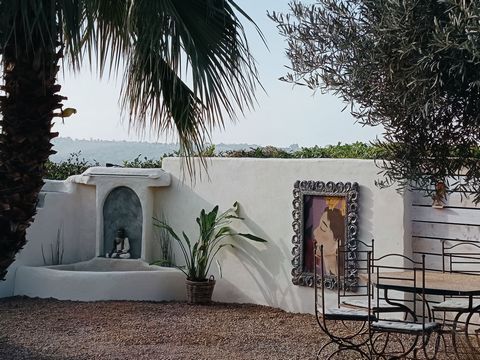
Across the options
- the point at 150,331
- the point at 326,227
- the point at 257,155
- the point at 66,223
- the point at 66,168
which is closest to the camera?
the point at 150,331

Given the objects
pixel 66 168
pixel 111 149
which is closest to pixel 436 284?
pixel 66 168

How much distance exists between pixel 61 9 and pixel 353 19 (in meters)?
2.22

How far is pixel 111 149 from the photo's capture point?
45.9ft

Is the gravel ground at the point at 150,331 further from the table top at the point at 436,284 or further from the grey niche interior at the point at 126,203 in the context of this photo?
the grey niche interior at the point at 126,203

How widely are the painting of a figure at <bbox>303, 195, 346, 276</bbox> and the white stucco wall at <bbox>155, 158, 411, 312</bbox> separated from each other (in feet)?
0.84

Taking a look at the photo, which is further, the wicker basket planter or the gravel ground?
the wicker basket planter

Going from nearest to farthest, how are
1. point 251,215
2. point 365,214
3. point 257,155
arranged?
point 365,214 → point 251,215 → point 257,155

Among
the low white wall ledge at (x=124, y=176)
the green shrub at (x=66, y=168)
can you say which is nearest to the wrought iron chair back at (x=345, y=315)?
the low white wall ledge at (x=124, y=176)

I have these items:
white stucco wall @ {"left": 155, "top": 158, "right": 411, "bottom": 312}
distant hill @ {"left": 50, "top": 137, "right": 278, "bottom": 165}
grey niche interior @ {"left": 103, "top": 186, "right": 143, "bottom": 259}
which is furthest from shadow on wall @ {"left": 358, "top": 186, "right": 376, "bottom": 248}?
grey niche interior @ {"left": 103, "top": 186, "right": 143, "bottom": 259}

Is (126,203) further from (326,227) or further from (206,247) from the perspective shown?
(326,227)

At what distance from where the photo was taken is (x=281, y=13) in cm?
586

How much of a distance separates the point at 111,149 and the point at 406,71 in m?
9.78

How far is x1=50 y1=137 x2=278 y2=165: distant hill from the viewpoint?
11797 millimetres

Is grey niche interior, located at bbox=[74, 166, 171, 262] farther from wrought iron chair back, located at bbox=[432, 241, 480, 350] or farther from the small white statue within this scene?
wrought iron chair back, located at bbox=[432, 241, 480, 350]
